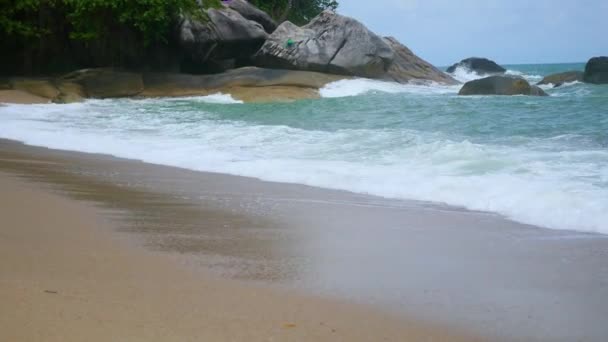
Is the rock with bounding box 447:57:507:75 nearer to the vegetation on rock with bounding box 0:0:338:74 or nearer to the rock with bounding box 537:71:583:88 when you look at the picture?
the rock with bounding box 537:71:583:88

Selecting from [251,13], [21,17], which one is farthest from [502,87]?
[21,17]

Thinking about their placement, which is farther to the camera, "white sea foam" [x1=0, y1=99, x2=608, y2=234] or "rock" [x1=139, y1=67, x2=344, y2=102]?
"rock" [x1=139, y1=67, x2=344, y2=102]

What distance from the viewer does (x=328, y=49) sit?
2466cm

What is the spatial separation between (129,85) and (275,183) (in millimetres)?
17851

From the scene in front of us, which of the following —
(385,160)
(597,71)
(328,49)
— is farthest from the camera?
(597,71)

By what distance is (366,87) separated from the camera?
78.1 ft

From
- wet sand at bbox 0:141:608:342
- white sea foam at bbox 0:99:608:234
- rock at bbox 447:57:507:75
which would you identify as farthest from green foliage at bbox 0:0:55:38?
rock at bbox 447:57:507:75

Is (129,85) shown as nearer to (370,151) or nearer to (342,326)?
(370,151)

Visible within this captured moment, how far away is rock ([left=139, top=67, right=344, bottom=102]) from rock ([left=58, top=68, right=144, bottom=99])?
444 millimetres

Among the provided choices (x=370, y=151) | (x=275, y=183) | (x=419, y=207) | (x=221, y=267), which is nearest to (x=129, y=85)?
(x=370, y=151)

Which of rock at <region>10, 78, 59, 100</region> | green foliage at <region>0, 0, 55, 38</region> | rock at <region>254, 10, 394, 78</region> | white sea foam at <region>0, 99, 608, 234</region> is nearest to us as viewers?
white sea foam at <region>0, 99, 608, 234</region>

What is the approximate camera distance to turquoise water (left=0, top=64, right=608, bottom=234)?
6117mm

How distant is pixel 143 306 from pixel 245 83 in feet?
66.8

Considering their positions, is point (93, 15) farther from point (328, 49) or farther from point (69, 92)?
point (328, 49)
